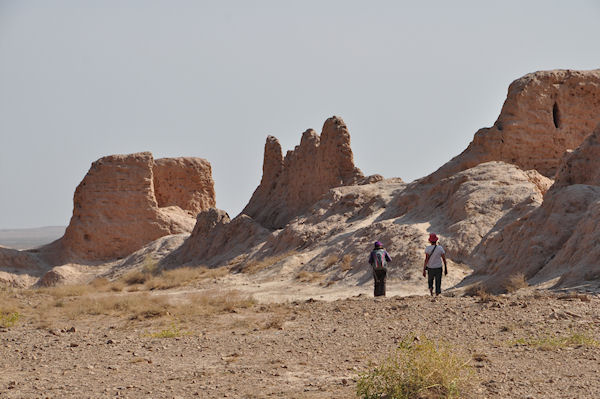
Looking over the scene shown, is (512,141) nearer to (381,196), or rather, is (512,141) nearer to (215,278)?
(381,196)

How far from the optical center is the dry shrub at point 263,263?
70.6 ft

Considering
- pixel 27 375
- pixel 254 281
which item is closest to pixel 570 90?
pixel 254 281

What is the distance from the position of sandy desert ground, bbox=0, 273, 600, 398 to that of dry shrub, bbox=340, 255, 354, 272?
203 inches

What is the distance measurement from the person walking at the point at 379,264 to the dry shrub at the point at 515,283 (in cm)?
208

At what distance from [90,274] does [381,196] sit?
495 inches

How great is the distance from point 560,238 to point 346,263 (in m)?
6.67

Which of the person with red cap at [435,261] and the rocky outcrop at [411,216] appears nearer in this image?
the person with red cap at [435,261]

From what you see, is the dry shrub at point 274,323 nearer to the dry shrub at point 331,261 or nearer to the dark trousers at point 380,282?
the dark trousers at point 380,282

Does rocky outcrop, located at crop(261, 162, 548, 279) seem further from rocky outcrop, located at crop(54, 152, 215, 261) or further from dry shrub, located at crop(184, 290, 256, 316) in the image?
rocky outcrop, located at crop(54, 152, 215, 261)

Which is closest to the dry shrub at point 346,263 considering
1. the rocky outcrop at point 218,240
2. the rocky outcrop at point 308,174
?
the rocky outcrop at point 218,240

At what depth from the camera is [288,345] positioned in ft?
28.5

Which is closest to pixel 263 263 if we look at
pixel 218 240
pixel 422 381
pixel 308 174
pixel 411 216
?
pixel 411 216

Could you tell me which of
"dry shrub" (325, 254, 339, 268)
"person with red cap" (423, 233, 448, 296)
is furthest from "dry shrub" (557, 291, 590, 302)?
"dry shrub" (325, 254, 339, 268)

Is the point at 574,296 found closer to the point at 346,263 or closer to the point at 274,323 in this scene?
the point at 274,323
